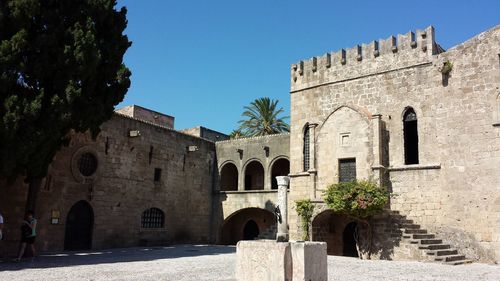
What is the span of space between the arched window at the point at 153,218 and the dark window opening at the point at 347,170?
9414mm

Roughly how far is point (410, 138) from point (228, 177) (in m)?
12.1

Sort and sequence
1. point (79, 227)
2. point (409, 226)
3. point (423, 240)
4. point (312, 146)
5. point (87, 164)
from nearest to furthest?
1. point (423, 240)
2. point (409, 226)
3. point (79, 227)
4. point (87, 164)
5. point (312, 146)

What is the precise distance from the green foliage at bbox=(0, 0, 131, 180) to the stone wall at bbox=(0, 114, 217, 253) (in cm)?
303

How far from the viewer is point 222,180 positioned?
83.0ft

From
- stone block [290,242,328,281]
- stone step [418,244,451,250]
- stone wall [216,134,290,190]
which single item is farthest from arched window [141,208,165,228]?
stone block [290,242,328,281]

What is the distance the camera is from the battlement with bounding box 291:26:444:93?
16734 millimetres

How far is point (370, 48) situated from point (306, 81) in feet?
11.0

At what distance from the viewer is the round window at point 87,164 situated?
17.9 metres

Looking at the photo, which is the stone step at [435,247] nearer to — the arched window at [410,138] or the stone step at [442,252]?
the stone step at [442,252]

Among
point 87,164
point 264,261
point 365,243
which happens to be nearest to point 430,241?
point 365,243

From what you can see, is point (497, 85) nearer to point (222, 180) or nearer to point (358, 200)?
point (358, 200)

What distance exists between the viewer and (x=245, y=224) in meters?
25.0

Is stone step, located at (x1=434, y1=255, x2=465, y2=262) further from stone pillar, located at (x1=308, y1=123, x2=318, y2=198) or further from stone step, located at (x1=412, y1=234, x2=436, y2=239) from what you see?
stone pillar, located at (x1=308, y1=123, x2=318, y2=198)

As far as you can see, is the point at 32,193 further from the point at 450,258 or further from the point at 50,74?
the point at 450,258
